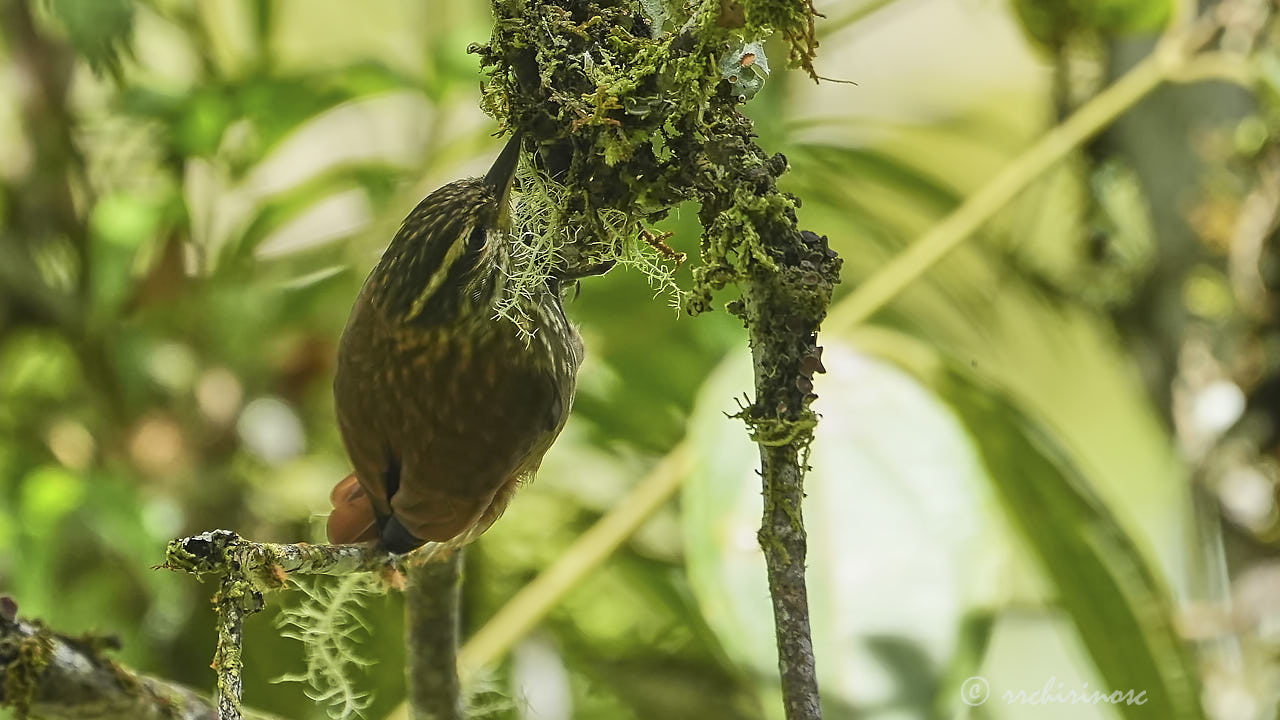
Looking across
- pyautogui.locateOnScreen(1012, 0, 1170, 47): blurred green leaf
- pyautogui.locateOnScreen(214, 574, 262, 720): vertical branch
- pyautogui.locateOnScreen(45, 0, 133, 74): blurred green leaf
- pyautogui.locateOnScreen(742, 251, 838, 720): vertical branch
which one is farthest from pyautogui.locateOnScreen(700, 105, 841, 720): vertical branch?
pyautogui.locateOnScreen(1012, 0, 1170, 47): blurred green leaf

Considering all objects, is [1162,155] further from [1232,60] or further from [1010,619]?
[1010,619]

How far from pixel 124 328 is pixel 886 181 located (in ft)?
4.03

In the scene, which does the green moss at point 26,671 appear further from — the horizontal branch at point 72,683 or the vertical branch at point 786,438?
the vertical branch at point 786,438

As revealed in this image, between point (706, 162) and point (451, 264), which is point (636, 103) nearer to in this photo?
point (706, 162)

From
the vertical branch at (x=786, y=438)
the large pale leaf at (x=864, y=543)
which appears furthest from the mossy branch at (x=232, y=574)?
the large pale leaf at (x=864, y=543)

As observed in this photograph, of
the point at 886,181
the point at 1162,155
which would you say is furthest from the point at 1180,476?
the point at 886,181

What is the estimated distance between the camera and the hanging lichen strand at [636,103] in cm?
52

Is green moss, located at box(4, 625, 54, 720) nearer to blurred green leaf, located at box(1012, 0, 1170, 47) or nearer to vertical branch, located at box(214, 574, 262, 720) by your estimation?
vertical branch, located at box(214, 574, 262, 720)

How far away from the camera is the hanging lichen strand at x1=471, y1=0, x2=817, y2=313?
0.52 meters

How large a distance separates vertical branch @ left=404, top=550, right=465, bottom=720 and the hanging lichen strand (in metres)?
0.38

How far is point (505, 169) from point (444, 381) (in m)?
0.13

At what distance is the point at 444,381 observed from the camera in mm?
643

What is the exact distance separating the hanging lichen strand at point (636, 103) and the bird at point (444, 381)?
1.6 inches

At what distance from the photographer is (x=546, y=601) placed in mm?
1222
